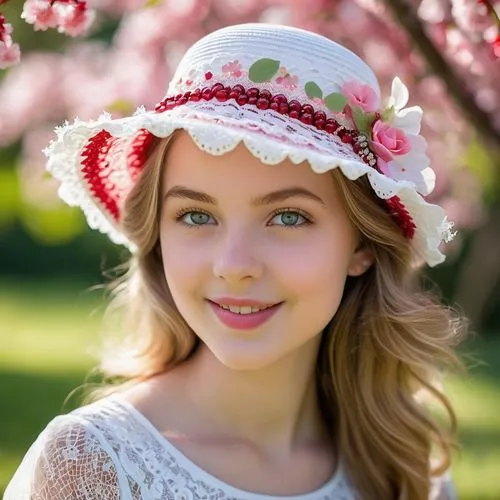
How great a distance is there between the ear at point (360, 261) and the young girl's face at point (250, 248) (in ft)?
0.71

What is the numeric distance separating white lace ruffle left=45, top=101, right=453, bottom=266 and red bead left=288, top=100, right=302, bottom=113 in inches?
1.5

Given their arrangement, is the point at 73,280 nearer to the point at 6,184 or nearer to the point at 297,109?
the point at 6,184

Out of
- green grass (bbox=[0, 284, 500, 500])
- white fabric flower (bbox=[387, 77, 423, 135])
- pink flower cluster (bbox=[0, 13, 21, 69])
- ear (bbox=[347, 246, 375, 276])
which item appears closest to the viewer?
pink flower cluster (bbox=[0, 13, 21, 69])

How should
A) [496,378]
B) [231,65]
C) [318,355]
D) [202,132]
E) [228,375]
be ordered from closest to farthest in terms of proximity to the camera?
[202,132] < [231,65] < [228,375] < [318,355] < [496,378]

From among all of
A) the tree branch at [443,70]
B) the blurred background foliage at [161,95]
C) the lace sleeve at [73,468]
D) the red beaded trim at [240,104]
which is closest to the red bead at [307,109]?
the red beaded trim at [240,104]

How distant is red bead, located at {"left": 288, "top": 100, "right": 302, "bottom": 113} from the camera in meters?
2.87

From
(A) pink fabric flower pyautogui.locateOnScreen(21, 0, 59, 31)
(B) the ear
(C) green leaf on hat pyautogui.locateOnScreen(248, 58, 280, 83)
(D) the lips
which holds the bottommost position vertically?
(D) the lips

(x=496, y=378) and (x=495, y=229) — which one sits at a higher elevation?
(x=495, y=229)

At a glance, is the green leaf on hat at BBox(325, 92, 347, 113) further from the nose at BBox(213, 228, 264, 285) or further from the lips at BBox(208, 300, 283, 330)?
the lips at BBox(208, 300, 283, 330)

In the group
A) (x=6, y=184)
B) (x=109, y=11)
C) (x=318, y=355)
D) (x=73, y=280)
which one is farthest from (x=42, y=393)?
(x=6, y=184)

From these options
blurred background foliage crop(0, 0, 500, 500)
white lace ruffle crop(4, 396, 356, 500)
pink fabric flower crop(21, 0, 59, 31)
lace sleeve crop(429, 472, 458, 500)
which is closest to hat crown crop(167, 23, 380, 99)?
pink fabric flower crop(21, 0, 59, 31)

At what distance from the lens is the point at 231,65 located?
2.91 meters

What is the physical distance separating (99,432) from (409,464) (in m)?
1.08

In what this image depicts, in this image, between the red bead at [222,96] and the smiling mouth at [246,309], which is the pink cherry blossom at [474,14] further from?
the smiling mouth at [246,309]
